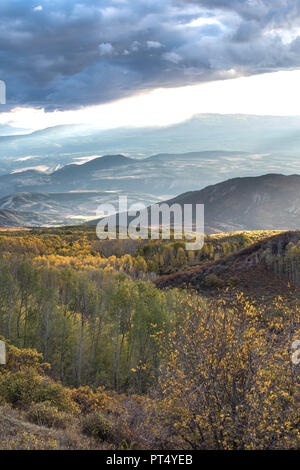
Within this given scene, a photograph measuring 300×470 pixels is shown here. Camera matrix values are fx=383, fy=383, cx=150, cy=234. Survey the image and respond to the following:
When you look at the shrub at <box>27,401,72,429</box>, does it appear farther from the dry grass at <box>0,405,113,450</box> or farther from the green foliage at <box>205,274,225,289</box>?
the green foliage at <box>205,274,225,289</box>

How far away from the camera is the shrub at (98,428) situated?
76.9ft

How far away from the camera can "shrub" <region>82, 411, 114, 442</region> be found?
23.4m

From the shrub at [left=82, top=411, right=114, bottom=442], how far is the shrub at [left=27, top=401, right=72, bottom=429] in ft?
4.63

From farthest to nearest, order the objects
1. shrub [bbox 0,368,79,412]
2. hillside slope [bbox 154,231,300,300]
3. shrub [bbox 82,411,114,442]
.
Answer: hillside slope [bbox 154,231,300,300] < shrub [bbox 0,368,79,412] < shrub [bbox 82,411,114,442]

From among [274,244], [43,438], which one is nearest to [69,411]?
[43,438]

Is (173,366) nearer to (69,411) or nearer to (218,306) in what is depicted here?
(218,306)

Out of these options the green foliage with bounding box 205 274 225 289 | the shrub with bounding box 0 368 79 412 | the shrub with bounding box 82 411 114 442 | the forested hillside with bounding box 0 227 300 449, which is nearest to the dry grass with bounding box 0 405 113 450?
the forested hillside with bounding box 0 227 300 449

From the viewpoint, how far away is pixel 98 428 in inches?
936

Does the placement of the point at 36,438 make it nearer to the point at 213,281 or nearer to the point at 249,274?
the point at 213,281

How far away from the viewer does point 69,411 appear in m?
29.1

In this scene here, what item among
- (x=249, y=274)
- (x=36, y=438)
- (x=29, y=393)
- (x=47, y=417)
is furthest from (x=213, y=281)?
(x=36, y=438)

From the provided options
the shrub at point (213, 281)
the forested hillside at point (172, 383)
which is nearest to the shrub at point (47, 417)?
the forested hillside at point (172, 383)
